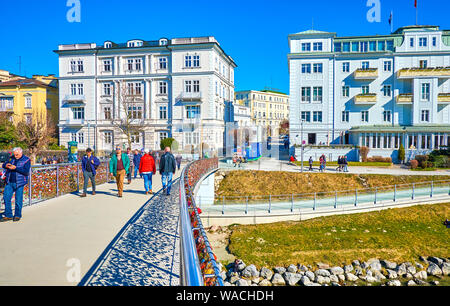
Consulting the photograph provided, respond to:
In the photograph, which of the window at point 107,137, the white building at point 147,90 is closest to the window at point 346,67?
the white building at point 147,90

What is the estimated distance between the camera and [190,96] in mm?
45406

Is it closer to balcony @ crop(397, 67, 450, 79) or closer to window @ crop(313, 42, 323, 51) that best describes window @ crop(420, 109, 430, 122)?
balcony @ crop(397, 67, 450, 79)

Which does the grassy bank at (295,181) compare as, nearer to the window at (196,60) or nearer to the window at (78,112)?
the window at (196,60)

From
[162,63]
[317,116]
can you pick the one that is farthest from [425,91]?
[162,63]

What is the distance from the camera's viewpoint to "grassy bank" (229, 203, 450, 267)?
17.4 m

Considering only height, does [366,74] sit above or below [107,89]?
above

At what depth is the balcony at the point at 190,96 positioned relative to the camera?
148ft

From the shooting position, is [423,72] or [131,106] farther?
[131,106]

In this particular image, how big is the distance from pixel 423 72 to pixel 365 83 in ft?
21.9

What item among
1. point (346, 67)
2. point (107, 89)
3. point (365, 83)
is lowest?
point (365, 83)

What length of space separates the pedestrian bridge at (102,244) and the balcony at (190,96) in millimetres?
35202

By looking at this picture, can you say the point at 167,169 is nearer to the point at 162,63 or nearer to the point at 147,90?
the point at 147,90

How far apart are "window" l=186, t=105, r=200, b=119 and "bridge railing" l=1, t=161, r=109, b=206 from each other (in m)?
32.4
